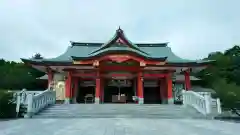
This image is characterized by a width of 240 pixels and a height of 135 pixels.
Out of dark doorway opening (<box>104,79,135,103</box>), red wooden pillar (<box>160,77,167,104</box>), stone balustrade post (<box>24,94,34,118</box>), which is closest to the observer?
Answer: stone balustrade post (<box>24,94,34,118</box>)

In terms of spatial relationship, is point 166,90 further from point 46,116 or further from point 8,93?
point 8,93

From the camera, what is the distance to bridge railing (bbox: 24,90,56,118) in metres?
9.70

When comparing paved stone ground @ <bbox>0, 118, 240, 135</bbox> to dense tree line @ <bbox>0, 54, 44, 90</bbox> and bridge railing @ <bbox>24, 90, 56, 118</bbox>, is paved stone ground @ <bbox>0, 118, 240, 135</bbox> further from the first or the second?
dense tree line @ <bbox>0, 54, 44, 90</bbox>

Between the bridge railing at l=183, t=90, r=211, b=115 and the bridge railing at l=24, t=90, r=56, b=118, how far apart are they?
8.57 m

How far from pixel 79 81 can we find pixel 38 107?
7156 millimetres

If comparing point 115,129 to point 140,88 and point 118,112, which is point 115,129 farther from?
point 140,88

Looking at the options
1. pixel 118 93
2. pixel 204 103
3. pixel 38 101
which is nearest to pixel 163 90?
pixel 118 93

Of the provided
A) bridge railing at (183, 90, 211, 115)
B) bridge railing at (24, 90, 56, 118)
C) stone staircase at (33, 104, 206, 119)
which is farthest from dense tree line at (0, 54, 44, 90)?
bridge railing at (183, 90, 211, 115)

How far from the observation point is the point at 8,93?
10266 millimetres

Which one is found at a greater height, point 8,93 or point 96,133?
point 8,93

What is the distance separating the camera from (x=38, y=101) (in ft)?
35.0

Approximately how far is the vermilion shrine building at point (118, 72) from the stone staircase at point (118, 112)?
3.17 meters

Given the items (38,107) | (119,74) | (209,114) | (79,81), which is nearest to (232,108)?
(209,114)

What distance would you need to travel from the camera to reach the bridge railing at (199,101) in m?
9.92
